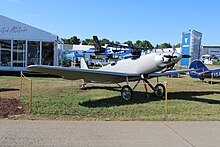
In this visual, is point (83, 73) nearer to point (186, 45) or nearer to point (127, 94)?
point (127, 94)

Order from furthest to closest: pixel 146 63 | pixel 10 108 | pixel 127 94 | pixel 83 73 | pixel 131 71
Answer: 1. pixel 131 71
2. pixel 146 63
3. pixel 127 94
4. pixel 83 73
5. pixel 10 108

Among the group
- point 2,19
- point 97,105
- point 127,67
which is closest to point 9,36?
point 2,19

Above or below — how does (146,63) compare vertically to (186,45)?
below

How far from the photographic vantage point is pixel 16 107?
8.83m

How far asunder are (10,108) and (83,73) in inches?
124

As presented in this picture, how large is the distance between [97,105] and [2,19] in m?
16.2

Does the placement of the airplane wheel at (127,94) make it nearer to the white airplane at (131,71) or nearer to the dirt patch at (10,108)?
the white airplane at (131,71)

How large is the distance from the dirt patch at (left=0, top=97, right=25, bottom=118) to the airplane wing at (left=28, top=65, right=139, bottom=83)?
1331 millimetres

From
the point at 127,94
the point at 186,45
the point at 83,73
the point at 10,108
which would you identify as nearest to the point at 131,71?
the point at 127,94

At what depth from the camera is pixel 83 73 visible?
10656mm

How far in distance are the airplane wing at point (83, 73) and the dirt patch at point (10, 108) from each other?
1.33 meters

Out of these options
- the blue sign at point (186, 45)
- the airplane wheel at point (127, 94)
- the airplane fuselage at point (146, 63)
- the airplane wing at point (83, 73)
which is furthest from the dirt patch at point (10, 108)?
the blue sign at point (186, 45)

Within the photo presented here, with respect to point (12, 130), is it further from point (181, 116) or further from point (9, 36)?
Answer: point (9, 36)

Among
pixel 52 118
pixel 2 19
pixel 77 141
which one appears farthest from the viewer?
pixel 2 19
